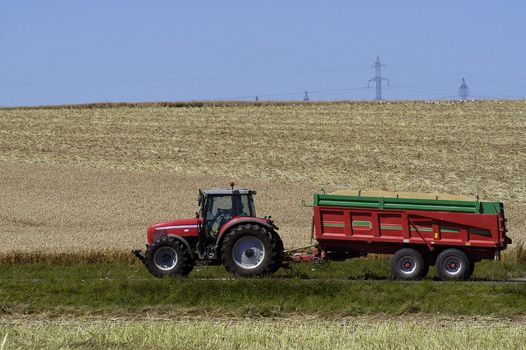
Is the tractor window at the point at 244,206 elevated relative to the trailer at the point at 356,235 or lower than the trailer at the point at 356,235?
elevated

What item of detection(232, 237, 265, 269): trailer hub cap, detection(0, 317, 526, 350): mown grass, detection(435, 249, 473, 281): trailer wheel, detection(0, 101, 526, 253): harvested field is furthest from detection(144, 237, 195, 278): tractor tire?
detection(0, 317, 526, 350): mown grass

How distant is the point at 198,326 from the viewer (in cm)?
1477

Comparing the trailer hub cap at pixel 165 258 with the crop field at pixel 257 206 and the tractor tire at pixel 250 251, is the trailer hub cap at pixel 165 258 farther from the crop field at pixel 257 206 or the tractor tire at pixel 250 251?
the tractor tire at pixel 250 251

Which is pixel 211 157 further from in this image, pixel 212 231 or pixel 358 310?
pixel 358 310

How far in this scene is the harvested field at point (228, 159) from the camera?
33.7 metres

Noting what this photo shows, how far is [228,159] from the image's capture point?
44.5 m

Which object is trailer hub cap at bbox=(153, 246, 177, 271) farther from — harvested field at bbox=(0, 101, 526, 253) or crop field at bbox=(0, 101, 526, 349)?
harvested field at bbox=(0, 101, 526, 253)

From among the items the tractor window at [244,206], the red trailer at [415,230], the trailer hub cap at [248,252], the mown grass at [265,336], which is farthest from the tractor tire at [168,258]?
the mown grass at [265,336]

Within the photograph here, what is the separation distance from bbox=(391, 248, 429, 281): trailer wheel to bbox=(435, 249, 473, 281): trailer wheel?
14.2 inches

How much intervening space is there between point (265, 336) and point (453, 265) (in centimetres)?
855

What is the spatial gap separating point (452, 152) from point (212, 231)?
2545 centimetres

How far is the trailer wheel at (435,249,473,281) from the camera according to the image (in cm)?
2088

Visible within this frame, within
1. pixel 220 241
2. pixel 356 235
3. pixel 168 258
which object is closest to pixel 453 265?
pixel 356 235

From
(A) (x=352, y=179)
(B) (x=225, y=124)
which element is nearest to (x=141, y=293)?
(A) (x=352, y=179)
